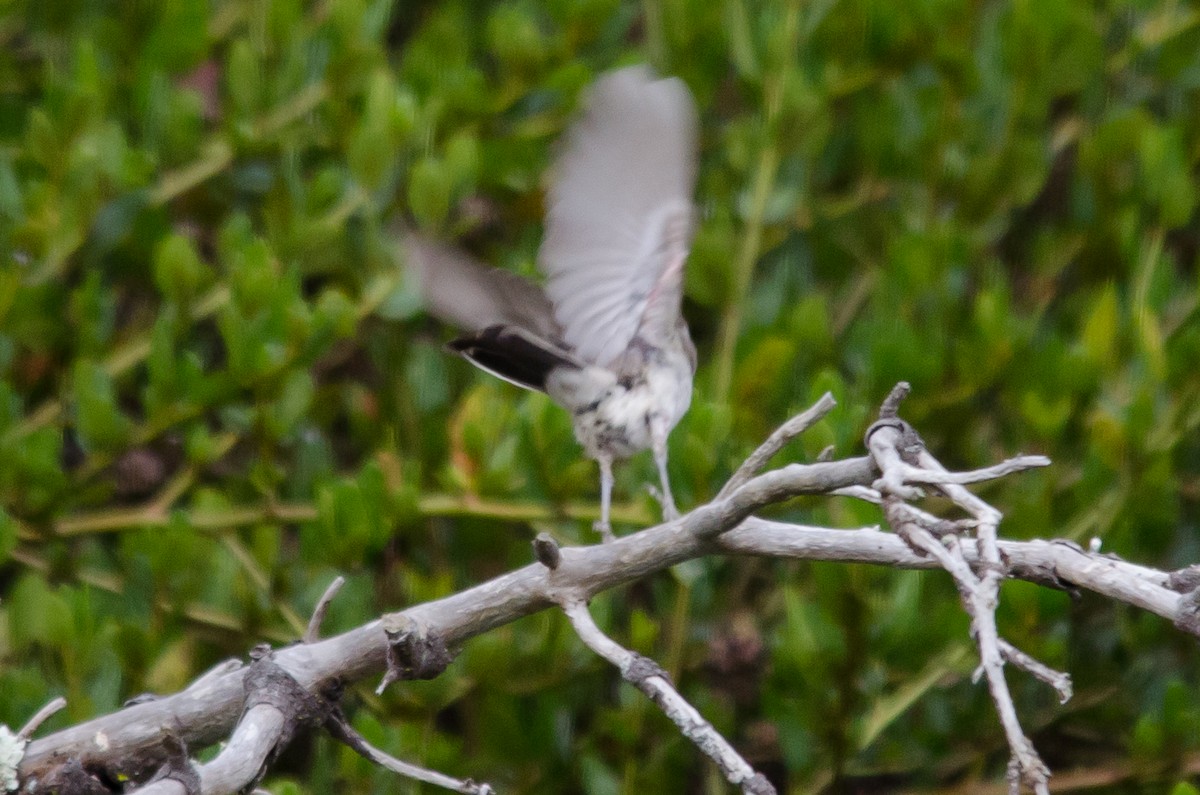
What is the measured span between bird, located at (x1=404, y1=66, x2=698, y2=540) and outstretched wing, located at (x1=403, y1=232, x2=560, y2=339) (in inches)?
1.8

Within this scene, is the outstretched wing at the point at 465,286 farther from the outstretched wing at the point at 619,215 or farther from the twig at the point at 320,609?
the twig at the point at 320,609

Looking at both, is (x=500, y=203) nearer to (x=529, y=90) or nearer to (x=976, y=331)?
(x=529, y=90)

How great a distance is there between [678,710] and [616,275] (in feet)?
3.37

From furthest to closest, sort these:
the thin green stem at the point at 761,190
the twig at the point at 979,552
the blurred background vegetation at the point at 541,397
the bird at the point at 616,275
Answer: the thin green stem at the point at 761,190 → the blurred background vegetation at the point at 541,397 → the bird at the point at 616,275 → the twig at the point at 979,552

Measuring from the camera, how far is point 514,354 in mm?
2170

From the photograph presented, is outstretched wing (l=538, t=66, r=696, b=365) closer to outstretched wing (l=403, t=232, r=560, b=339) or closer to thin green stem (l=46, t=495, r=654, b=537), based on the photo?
outstretched wing (l=403, t=232, r=560, b=339)

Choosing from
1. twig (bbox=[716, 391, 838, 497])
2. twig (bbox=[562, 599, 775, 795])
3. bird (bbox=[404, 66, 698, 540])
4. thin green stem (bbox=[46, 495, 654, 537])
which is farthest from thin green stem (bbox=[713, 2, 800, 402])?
twig (bbox=[562, 599, 775, 795])

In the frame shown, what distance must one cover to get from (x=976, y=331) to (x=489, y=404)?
94cm

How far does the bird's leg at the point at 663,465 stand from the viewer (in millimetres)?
2148

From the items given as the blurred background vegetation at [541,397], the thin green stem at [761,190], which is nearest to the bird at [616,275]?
the blurred background vegetation at [541,397]

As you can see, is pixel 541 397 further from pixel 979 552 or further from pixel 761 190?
pixel 979 552

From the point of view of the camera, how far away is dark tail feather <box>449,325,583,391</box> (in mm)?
2039

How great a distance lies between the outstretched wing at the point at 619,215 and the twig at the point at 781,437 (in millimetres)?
699

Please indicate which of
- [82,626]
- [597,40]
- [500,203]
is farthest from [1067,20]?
[82,626]
